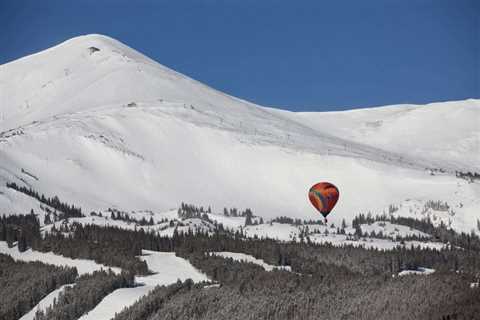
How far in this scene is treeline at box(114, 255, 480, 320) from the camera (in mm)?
149375

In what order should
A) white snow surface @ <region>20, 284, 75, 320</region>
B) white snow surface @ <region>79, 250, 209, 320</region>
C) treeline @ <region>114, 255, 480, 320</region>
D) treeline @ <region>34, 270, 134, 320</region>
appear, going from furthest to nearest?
white snow surface @ <region>20, 284, 75, 320</region> < treeline @ <region>34, 270, 134, 320</region> < white snow surface @ <region>79, 250, 209, 320</region> < treeline @ <region>114, 255, 480, 320</region>

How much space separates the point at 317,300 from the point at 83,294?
131 ft

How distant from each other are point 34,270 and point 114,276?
2086cm

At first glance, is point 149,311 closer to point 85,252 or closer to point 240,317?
point 240,317

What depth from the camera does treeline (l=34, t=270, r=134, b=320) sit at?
15723cm

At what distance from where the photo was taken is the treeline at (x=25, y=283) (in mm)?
165750

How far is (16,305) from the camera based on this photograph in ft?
544

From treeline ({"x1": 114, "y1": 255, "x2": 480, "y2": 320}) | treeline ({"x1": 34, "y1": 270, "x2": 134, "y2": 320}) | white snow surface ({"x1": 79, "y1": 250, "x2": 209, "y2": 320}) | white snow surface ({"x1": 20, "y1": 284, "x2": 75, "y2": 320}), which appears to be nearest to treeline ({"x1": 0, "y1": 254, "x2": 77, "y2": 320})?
white snow surface ({"x1": 20, "y1": 284, "x2": 75, "y2": 320})

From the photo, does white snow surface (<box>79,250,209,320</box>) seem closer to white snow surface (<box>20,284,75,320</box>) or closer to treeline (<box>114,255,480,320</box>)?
treeline (<box>114,255,480,320</box>)

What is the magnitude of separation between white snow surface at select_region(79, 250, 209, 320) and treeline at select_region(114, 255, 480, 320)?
3719 mm

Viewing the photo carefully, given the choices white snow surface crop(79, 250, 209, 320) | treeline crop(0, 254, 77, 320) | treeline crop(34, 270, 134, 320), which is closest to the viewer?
white snow surface crop(79, 250, 209, 320)

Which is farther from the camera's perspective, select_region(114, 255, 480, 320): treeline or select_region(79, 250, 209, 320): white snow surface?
select_region(79, 250, 209, 320): white snow surface

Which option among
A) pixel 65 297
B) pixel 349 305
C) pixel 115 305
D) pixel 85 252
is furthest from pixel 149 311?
pixel 85 252

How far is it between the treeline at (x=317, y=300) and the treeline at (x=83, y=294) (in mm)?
8898
